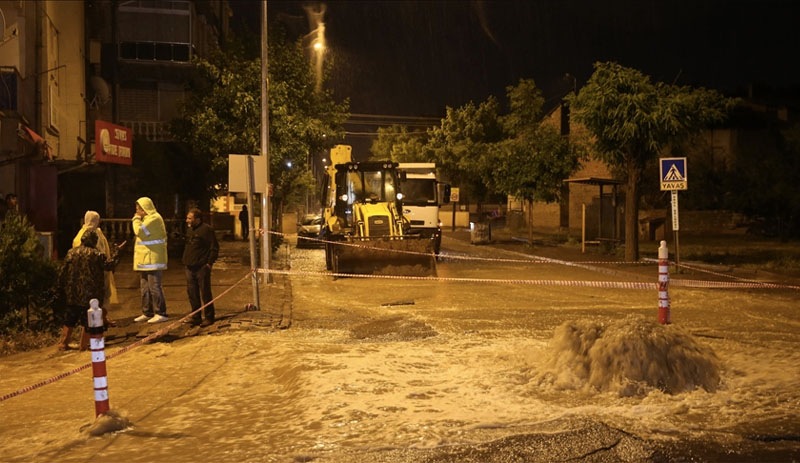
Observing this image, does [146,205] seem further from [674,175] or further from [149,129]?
[149,129]

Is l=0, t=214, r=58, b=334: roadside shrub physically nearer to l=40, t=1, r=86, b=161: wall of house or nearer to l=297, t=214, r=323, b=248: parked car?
l=40, t=1, r=86, b=161: wall of house

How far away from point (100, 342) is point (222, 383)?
225 centimetres

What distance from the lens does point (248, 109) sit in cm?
2241

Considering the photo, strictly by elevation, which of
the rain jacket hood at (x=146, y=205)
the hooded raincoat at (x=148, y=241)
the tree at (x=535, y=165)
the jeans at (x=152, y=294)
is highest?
the tree at (x=535, y=165)

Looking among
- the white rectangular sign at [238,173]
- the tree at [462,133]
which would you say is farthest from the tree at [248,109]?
the tree at [462,133]

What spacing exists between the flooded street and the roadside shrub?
104 centimetres

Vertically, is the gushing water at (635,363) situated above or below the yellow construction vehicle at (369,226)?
below

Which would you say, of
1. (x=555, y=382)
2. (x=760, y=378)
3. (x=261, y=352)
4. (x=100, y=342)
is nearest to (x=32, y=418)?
(x=100, y=342)

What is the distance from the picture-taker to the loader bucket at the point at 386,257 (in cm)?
1880

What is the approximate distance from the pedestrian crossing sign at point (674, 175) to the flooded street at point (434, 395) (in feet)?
22.6

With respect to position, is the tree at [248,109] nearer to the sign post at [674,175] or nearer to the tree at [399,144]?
the sign post at [674,175]

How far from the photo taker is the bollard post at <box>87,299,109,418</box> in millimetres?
6059

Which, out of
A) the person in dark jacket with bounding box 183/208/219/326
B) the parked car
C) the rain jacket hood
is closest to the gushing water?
the person in dark jacket with bounding box 183/208/219/326

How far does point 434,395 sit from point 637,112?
15.4m
